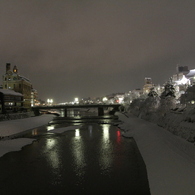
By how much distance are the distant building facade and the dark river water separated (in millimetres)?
49812

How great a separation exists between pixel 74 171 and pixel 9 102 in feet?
212

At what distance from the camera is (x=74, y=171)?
16.3 meters

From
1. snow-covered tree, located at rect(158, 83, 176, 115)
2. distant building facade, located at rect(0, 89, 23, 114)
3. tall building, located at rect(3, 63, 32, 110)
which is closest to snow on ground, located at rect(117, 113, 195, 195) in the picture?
snow-covered tree, located at rect(158, 83, 176, 115)

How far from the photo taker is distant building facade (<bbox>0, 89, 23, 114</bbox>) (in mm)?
67375

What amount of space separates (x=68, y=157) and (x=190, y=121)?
16275 millimetres

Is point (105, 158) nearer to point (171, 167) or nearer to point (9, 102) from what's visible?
point (171, 167)

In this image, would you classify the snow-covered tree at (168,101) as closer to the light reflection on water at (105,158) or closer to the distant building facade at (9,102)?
the light reflection on water at (105,158)

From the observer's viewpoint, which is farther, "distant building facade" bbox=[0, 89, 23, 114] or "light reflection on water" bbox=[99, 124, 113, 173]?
"distant building facade" bbox=[0, 89, 23, 114]

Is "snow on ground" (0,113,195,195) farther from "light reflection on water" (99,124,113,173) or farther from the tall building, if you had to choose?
the tall building

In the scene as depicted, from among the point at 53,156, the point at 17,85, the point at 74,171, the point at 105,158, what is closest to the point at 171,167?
the point at 105,158

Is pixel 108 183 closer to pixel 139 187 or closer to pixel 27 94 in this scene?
pixel 139 187

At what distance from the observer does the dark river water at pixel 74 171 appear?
43.0 feet

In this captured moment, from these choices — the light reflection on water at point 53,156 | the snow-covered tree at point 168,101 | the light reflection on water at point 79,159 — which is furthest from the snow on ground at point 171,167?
the snow-covered tree at point 168,101

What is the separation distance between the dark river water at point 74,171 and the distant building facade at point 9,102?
4981 centimetres
